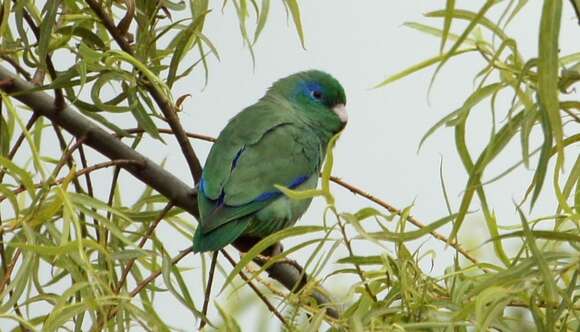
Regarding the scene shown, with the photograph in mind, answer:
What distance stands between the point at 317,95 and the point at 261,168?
0.59 m

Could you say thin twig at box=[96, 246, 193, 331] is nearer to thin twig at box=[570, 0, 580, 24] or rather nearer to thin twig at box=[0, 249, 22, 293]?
thin twig at box=[0, 249, 22, 293]

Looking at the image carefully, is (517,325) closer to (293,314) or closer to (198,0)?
(293,314)

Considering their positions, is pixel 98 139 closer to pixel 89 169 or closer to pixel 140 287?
pixel 89 169

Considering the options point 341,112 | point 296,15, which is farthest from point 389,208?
point 341,112

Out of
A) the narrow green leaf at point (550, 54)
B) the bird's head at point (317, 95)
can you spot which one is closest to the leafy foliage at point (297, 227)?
the narrow green leaf at point (550, 54)

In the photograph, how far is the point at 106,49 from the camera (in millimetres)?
1538

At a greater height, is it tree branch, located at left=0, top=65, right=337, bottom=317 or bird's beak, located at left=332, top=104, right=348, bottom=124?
bird's beak, located at left=332, top=104, right=348, bottom=124

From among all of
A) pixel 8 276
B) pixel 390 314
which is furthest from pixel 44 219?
pixel 390 314

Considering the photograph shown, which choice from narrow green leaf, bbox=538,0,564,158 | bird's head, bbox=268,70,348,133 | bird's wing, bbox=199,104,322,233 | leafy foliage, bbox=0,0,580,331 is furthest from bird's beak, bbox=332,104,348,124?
narrow green leaf, bbox=538,0,564,158

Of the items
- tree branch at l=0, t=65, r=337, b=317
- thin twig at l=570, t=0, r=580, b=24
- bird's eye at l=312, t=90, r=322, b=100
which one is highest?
bird's eye at l=312, t=90, r=322, b=100

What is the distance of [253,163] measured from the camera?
224cm

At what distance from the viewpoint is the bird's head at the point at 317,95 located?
271 centimetres

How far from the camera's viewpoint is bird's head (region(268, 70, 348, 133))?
2.71 m

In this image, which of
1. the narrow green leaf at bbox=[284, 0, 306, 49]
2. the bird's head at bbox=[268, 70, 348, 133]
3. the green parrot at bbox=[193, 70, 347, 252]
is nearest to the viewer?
the narrow green leaf at bbox=[284, 0, 306, 49]
